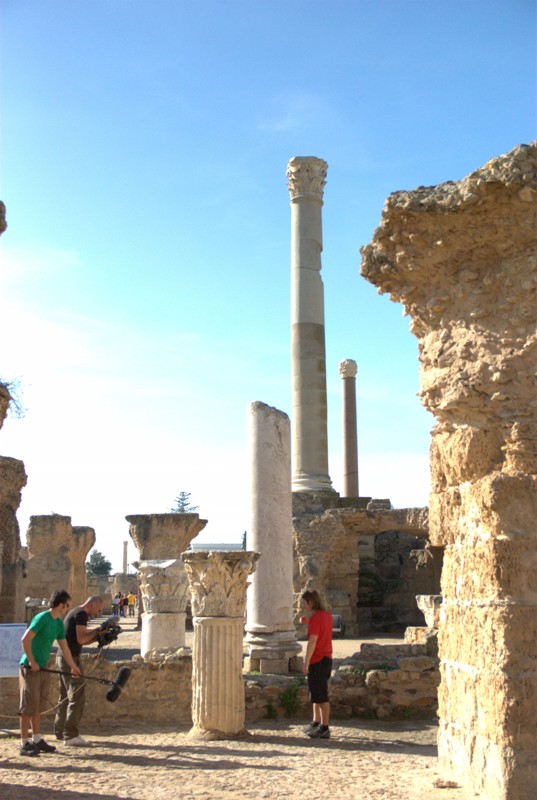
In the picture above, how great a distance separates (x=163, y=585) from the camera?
409 inches

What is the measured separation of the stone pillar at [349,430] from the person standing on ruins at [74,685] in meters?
20.2

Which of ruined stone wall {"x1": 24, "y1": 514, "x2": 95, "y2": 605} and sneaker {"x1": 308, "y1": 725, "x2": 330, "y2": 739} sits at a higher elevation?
ruined stone wall {"x1": 24, "y1": 514, "x2": 95, "y2": 605}

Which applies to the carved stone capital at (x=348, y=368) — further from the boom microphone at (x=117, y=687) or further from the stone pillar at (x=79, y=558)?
the boom microphone at (x=117, y=687)

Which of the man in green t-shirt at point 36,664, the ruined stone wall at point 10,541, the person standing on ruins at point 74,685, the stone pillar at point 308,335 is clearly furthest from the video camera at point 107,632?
the stone pillar at point 308,335

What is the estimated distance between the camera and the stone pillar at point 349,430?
27.2m

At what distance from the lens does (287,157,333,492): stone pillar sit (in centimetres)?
1989

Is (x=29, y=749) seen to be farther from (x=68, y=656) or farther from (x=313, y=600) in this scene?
(x=313, y=600)

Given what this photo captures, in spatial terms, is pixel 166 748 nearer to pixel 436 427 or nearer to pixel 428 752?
pixel 428 752

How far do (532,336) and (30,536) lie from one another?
16.6 m

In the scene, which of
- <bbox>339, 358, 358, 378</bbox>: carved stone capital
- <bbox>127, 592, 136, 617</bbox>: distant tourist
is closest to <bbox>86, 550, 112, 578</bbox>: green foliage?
<bbox>127, 592, 136, 617</bbox>: distant tourist

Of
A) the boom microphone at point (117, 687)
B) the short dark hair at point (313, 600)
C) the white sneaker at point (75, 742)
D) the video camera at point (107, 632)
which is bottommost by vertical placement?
the white sneaker at point (75, 742)

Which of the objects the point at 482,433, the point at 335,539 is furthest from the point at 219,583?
the point at 335,539

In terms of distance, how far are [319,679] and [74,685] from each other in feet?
6.91

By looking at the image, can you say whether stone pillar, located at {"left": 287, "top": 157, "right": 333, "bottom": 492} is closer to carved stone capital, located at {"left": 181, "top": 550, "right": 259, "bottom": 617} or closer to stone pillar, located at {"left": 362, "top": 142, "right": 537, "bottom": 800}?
carved stone capital, located at {"left": 181, "top": 550, "right": 259, "bottom": 617}
